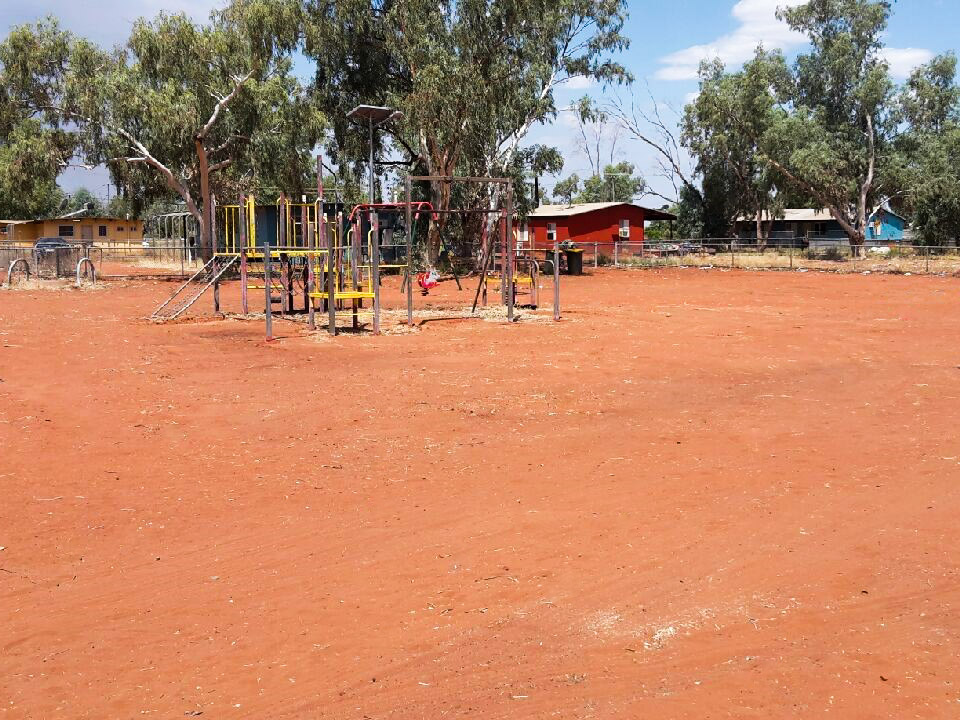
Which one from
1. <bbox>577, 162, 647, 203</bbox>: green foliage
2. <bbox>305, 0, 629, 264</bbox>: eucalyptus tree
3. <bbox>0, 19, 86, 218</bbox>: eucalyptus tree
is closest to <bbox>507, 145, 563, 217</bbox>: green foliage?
<bbox>305, 0, 629, 264</bbox>: eucalyptus tree

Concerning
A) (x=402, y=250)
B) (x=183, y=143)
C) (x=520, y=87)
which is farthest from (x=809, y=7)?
(x=183, y=143)

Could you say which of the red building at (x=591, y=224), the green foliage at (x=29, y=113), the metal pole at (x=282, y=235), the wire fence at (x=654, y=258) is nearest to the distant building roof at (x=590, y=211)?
the red building at (x=591, y=224)

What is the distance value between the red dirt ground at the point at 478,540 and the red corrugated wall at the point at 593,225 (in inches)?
2089

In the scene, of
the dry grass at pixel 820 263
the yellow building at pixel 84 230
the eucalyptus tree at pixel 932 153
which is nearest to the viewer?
the dry grass at pixel 820 263

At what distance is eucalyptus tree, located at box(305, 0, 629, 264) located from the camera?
3803 centimetres

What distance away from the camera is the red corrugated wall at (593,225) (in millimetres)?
66188

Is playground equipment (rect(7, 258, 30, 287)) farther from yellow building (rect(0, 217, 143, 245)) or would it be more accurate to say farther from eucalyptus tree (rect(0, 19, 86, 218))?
yellow building (rect(0, 217, 143, 245))

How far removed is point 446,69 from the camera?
37.8 meters

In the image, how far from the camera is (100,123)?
38.2m

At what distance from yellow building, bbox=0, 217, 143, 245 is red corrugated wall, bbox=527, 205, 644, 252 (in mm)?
29788

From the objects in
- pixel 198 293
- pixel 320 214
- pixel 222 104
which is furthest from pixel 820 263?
pixel 198 293

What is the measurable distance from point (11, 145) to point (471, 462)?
3599cm

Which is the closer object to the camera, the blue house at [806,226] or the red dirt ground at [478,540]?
the red dirt ground at [478,540]

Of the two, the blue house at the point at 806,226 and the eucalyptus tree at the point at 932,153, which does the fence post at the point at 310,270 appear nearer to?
the eucalyptus tree at the point at 932,153
